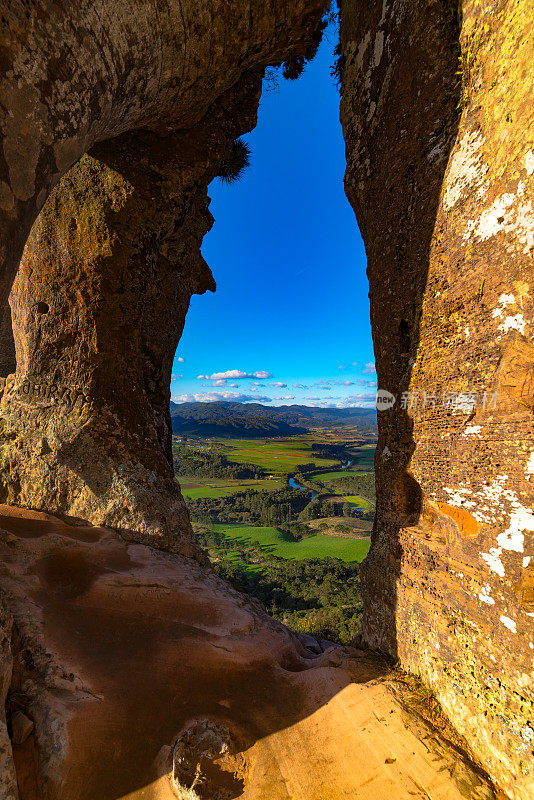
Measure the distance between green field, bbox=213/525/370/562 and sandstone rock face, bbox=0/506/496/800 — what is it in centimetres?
5523

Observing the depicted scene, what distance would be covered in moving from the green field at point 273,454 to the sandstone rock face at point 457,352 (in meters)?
117

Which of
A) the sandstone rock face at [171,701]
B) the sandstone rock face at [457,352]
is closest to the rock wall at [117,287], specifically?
the sandstone rock face at [171,701]

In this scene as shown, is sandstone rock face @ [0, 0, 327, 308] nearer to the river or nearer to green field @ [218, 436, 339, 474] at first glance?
the river

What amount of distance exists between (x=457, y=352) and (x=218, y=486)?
104 metres

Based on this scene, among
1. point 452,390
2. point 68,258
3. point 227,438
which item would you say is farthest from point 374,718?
point 227,438

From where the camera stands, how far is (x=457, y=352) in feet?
16.7

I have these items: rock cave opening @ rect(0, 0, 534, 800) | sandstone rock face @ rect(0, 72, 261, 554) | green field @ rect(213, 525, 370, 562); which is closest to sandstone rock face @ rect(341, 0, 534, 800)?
rock cave opening @ rect(0, 0, 534, 800)

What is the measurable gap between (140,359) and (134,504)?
3.73 metres

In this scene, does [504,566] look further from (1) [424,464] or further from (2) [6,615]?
(2) [6,615]

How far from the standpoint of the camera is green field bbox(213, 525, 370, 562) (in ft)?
188

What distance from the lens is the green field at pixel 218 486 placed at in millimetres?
95188

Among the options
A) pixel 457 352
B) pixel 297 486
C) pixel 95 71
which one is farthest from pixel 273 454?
pixel 95 71

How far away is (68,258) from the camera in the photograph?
728 centimetres

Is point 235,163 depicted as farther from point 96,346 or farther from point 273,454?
point 273,454
